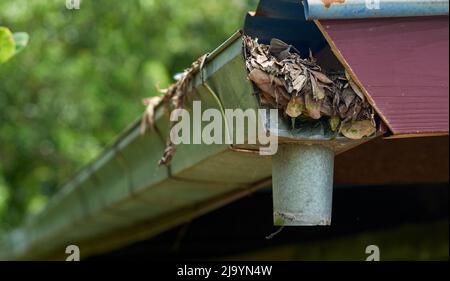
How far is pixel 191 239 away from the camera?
694 centimetres

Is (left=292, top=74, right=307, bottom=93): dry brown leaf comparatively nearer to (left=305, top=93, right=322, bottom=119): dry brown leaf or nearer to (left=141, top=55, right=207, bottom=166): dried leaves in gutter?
(left=305, top=93, right=322, bottom=119): dry brown leaf

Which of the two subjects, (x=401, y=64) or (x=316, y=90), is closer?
(x=316, y=90)

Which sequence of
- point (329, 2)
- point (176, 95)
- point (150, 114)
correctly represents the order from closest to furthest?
point (329, 2) → point (176, 95) → point (150, 114)

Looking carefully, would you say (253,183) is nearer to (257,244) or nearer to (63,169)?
(257,244)

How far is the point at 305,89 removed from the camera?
7.45ft

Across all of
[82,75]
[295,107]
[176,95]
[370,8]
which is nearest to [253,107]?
[295,107]

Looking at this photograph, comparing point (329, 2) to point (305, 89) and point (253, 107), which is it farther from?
point (253, 107)

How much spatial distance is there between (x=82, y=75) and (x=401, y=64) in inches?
334

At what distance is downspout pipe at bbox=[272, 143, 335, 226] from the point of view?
8.07 ft

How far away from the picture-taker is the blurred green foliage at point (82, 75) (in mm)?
10359

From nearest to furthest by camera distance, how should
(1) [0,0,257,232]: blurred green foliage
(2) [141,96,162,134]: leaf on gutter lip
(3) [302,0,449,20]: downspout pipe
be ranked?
(3) [302,0,449,20]: downspout pipe → (2) [141,96,162,134]: leaf on gutter lip → (1) [0,0,257,232]: blurred green foliage

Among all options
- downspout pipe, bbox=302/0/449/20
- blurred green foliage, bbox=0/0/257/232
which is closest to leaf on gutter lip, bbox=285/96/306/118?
downspout pipe, bbox=302/0/449/20

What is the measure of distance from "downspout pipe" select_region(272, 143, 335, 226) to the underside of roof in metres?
0.09

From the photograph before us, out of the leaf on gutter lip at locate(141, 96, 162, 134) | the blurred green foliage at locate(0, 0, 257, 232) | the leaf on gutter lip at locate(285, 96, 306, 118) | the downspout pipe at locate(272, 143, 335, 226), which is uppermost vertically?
the blurred green foliage at locate(0, 0, 257, 232)
